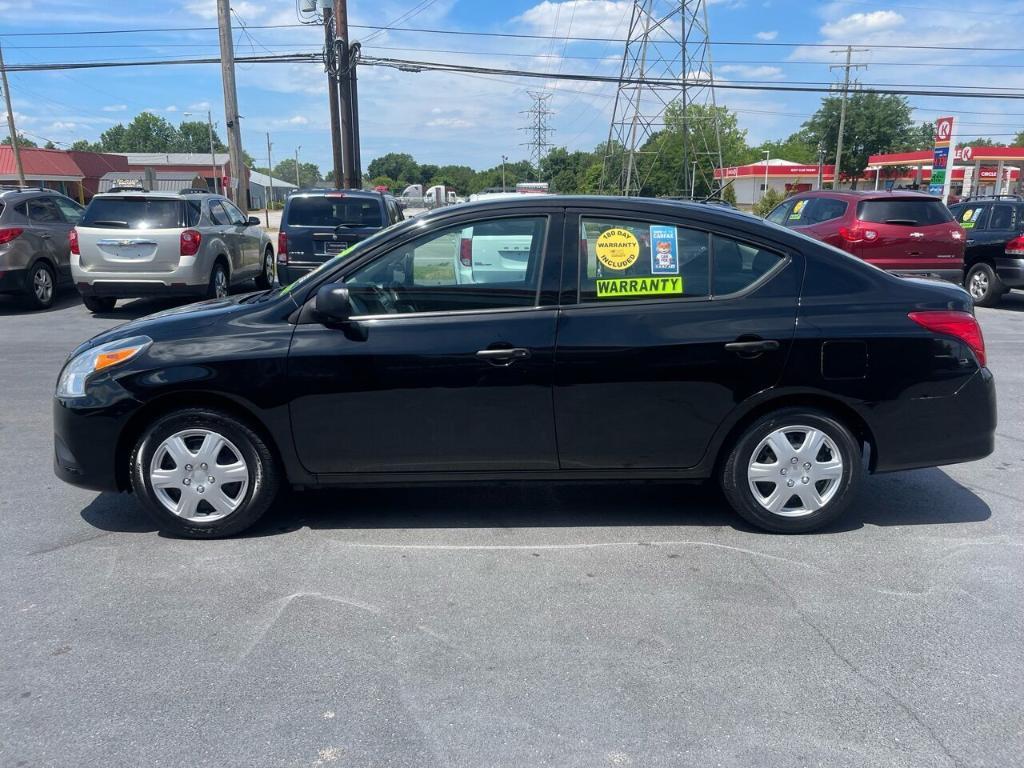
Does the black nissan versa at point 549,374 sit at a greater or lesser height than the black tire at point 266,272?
greater

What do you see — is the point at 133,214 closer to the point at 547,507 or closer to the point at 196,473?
the point at 196,473

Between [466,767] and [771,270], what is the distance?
290cm

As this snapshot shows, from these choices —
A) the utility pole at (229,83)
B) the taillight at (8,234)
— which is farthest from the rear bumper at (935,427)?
the utility pole at (229,83)

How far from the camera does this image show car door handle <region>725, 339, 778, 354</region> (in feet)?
14.0

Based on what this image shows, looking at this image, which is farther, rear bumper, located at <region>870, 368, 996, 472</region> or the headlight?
rear bumper, located at <region>870, 368, 996, 472</region>

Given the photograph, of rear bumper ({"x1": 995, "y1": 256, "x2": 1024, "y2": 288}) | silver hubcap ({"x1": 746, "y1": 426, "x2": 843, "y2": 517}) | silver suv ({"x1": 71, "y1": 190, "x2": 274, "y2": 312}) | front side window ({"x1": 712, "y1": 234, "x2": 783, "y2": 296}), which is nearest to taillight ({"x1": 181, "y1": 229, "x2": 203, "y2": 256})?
silver suv ({"x1": 71, "y1": 190, "x2": 274, "y2": 312})

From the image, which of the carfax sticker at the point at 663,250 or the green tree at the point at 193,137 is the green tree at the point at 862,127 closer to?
the carfax sticker at the point at 663,250

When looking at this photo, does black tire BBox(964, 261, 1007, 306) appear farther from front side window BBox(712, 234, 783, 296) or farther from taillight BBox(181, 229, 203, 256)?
taillight BBox(181, 229, 203, 256)

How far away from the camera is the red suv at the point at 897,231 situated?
12180mm

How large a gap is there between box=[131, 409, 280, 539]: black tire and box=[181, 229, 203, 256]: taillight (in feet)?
26.1

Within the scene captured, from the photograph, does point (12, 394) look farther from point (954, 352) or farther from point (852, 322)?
point (954, 352)

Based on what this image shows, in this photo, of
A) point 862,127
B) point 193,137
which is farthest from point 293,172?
point 862,127

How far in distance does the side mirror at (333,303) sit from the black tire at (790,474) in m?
2.12

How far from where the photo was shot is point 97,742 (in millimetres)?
2814
